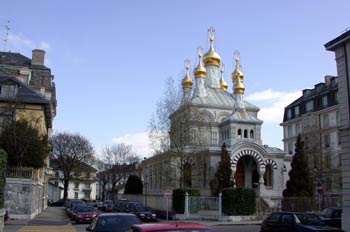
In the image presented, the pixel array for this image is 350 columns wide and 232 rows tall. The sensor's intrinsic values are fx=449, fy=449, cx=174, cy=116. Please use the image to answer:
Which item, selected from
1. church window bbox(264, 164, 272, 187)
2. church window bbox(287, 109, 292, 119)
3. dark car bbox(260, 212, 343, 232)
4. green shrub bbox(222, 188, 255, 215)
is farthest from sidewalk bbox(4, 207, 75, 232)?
church window bbox(287, 109, 292, 119)

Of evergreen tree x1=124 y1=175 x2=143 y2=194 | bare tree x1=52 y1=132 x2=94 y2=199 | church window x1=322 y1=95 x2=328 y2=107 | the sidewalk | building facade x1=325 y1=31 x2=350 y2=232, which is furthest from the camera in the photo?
bare tree x1=52 y1=132 x2=94 y2=199

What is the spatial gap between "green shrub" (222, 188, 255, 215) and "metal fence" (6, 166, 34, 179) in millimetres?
15205

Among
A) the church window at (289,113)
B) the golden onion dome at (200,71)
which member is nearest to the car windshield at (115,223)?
the golden onion dome at (200,71)

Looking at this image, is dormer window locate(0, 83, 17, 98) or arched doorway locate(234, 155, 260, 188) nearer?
dormer window locate(0, 83, 17, 98)

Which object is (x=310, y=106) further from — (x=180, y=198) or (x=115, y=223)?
(x=115, y=223)

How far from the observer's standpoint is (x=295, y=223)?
59.9 ft

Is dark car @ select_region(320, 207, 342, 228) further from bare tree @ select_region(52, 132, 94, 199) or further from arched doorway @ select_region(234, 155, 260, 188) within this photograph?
bare tree @ select_region(52, 132, 94, 199)

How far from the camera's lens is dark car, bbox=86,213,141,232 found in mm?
12740

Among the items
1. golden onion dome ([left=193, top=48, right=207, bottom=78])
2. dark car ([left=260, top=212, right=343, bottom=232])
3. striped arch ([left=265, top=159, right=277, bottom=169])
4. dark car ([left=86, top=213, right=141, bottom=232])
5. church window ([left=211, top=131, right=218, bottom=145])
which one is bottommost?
dark car ([left=260, top=212, right=343, bottom=232])

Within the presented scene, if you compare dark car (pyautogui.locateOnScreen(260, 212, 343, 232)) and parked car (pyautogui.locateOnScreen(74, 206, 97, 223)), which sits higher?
dark car (pyautogui.locateOnScreen(260, 212, 343, 232))

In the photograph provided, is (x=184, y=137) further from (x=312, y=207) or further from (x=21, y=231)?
(x=21, y=231)

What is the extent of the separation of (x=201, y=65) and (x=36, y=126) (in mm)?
30109

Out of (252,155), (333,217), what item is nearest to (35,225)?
(333,217)

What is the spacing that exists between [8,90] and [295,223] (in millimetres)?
28982
